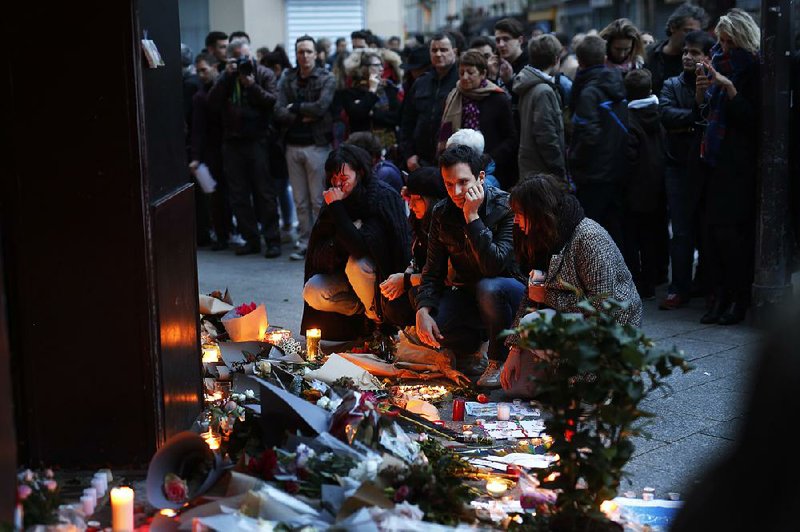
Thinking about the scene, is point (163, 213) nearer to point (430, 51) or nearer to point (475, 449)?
point (475, 449)

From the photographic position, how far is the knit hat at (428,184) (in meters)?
7.08

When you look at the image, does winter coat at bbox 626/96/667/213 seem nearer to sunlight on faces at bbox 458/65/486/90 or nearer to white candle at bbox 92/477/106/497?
sunlight on faces at bbox 458/65/486/90

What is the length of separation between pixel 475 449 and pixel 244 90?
6599 mm

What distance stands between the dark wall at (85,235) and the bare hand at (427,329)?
1.78 m

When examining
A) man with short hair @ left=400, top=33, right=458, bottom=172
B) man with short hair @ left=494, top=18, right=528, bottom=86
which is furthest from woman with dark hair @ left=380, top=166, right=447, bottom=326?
man with short hair @ left=494, top=18, right=528, bottom=86

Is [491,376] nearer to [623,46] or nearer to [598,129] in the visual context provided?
[598,129]

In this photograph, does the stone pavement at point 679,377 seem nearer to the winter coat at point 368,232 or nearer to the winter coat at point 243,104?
the winter coat at point 368,232

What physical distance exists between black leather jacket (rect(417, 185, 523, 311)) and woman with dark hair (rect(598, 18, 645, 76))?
9.35 feet

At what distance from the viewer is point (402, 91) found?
40.2ft

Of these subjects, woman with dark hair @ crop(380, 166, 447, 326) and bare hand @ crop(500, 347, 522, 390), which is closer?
bare hand @ crop(500, 347, 522, 390)

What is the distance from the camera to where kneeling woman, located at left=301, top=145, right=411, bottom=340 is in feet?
24.0

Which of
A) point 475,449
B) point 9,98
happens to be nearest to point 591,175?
point 475,449

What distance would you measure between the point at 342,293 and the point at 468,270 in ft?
3.53

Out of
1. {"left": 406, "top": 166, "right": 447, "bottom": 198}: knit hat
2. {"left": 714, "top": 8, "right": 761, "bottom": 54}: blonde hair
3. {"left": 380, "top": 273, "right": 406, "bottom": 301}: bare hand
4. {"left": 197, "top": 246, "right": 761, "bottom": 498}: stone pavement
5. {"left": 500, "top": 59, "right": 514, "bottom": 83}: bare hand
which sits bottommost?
{"left": 197, "top": 246, "right": 761, "bottom": 498}: stone pavement
